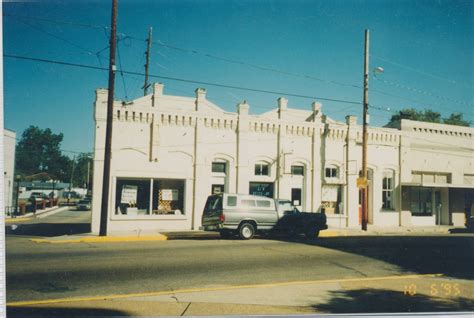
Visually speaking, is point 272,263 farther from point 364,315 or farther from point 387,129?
point 387,129

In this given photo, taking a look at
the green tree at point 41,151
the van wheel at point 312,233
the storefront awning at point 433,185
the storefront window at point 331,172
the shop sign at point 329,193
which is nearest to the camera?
the green tree at point 41,151

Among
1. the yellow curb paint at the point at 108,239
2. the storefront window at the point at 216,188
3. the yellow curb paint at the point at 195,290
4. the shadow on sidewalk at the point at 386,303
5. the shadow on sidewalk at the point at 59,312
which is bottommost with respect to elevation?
the yellow curb paint at the point at 108,239

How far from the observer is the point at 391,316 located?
5.42m

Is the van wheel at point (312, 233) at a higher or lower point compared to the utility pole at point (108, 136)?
lower

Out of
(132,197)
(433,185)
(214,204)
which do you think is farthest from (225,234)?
(433,185)

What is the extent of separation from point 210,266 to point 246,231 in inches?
237

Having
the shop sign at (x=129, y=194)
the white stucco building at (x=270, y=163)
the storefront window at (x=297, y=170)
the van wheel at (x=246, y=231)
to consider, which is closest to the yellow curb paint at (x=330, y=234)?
the white stucco building at (x=270, y=163)

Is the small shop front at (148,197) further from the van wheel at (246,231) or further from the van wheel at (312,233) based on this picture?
the van wheel at (312,233)

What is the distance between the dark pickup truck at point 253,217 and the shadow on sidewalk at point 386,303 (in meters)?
8.16

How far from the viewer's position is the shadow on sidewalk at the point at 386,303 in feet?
18.9

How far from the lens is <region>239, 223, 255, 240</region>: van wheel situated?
14523 mm

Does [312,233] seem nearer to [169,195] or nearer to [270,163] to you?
[270,163]

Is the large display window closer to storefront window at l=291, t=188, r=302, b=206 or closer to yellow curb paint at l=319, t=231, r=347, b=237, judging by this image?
storefront window at l=291, t=188, r=302, b=206

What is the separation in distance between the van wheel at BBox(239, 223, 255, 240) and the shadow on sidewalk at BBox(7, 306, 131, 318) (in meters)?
9.39
